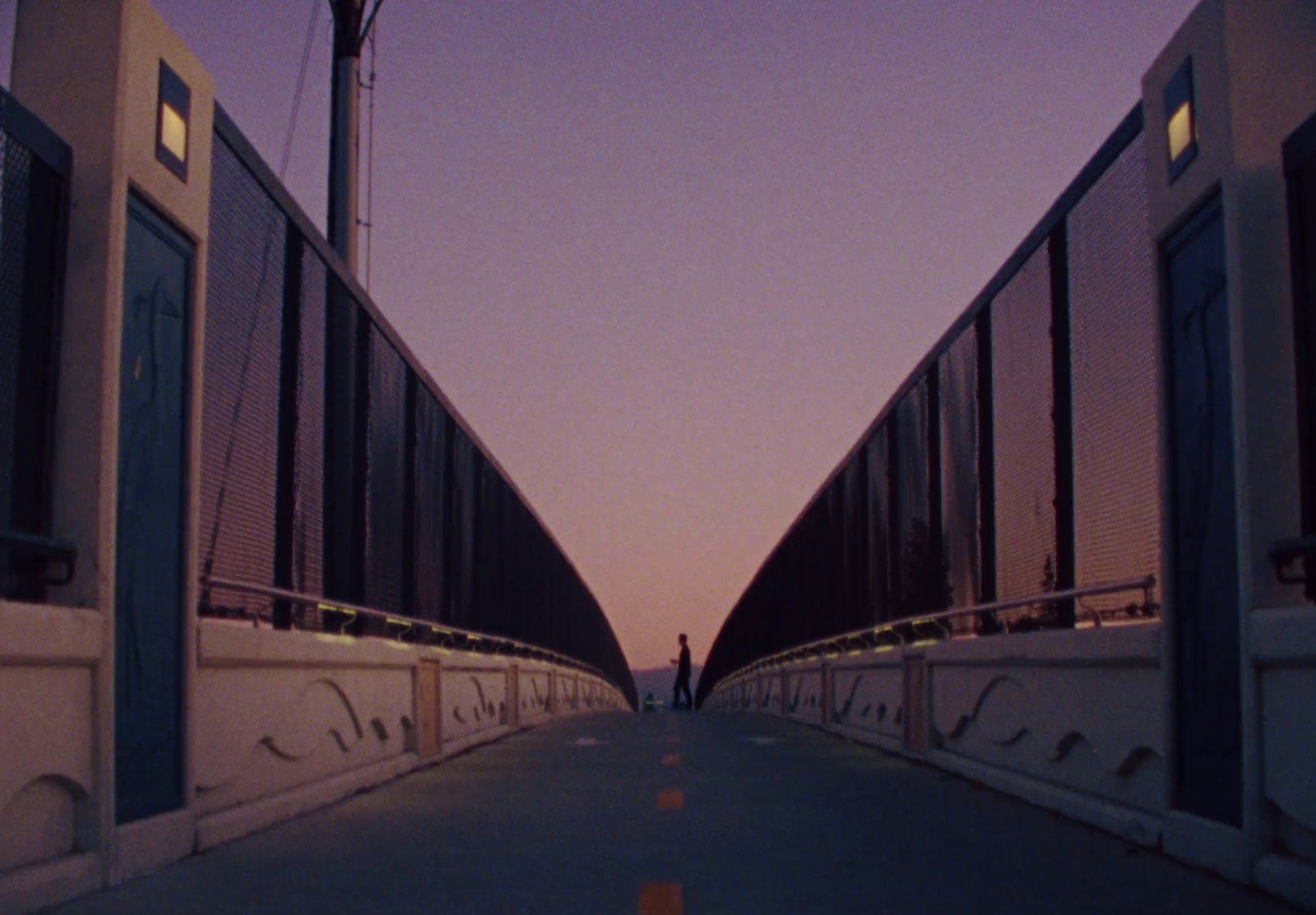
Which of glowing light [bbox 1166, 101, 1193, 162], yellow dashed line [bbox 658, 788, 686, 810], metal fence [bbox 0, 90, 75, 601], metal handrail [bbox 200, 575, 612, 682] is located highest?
glowing light [bbox 1166, 101, 1193, 162]

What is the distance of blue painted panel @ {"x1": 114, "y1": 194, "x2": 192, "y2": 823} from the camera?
7406 mm

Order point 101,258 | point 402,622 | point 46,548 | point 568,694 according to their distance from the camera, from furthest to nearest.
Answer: point 568,694 → point 402,622 → point 101,258 → point 46,548

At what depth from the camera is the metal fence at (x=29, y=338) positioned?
22.1 ft

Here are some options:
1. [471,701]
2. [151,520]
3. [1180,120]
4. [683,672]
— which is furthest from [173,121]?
[683,672]

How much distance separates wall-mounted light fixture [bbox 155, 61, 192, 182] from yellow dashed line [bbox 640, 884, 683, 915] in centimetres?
410

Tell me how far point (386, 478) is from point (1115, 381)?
7.75m

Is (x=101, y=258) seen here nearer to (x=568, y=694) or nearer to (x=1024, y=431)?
(x=1024, y=431)

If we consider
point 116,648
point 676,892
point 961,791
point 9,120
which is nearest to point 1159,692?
point 676,892

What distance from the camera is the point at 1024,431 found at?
12.0 m

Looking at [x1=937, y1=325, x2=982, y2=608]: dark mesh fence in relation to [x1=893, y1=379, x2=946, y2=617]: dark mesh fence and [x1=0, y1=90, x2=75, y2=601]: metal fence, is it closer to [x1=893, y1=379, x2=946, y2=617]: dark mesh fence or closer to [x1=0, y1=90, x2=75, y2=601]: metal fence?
[x1=893, y1=379, x2=946, y2=617]: dark mesh fence

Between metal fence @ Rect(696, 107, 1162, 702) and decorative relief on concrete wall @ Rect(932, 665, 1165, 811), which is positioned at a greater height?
metal fence @ Rect(696, 107, 1162, 702)

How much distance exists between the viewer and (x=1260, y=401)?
7047 millimetres

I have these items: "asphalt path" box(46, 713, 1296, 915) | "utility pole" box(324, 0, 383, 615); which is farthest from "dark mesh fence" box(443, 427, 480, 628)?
"asphalt path" box(46, 713, 1296, 915)

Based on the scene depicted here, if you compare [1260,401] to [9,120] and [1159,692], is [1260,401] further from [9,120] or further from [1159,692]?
[9,120]
